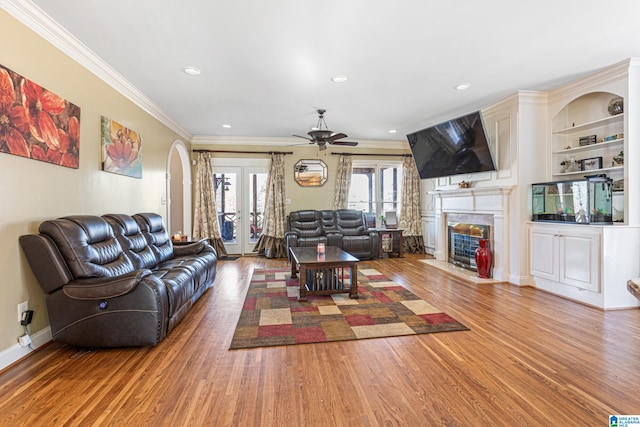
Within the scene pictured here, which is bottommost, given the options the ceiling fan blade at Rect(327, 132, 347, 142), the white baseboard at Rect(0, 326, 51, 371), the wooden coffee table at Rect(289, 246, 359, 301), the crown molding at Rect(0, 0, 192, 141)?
the white baseboard at Rect(0, 326, 51, 371)

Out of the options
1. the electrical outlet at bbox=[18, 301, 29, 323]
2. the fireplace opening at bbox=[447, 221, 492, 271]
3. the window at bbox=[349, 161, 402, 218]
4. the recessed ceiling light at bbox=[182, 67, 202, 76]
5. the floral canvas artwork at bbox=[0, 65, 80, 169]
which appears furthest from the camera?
the window at bbox=[349, 161, 402, 218]

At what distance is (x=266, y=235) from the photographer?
6.86m

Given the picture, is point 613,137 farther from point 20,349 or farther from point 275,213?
point 20,349

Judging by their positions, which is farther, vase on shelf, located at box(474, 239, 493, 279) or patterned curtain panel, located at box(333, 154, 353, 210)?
patterned curtain panel, located at box(333, 154, 353, 210)

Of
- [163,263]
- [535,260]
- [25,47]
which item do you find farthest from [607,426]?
[25,47]

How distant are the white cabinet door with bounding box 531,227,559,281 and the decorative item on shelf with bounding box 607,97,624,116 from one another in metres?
1.52

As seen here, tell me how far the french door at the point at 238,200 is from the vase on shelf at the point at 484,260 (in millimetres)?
4483

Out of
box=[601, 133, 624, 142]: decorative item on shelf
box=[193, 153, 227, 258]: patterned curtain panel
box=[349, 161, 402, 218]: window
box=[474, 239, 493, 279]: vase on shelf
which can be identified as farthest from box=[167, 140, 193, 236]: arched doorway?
box=[601, 133, 624, 142]: decorative item on shelf

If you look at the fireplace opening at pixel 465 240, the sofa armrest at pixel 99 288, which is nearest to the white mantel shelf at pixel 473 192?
the fireplace opening at pixel 465 240

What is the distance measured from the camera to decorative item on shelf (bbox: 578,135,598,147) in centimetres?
386

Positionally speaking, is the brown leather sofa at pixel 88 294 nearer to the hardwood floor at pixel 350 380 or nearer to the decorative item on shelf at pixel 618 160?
the hardwood floor at pixel 350 380

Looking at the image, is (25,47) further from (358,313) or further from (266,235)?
(266,235)

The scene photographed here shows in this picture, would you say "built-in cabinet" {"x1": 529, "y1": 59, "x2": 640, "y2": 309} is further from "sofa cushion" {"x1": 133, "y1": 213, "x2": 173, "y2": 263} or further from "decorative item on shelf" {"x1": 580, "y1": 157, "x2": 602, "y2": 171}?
"sofa cushion" {"x1": 133, "y1": 213, "x2": 173, "y2": 263}

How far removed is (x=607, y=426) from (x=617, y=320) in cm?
206
